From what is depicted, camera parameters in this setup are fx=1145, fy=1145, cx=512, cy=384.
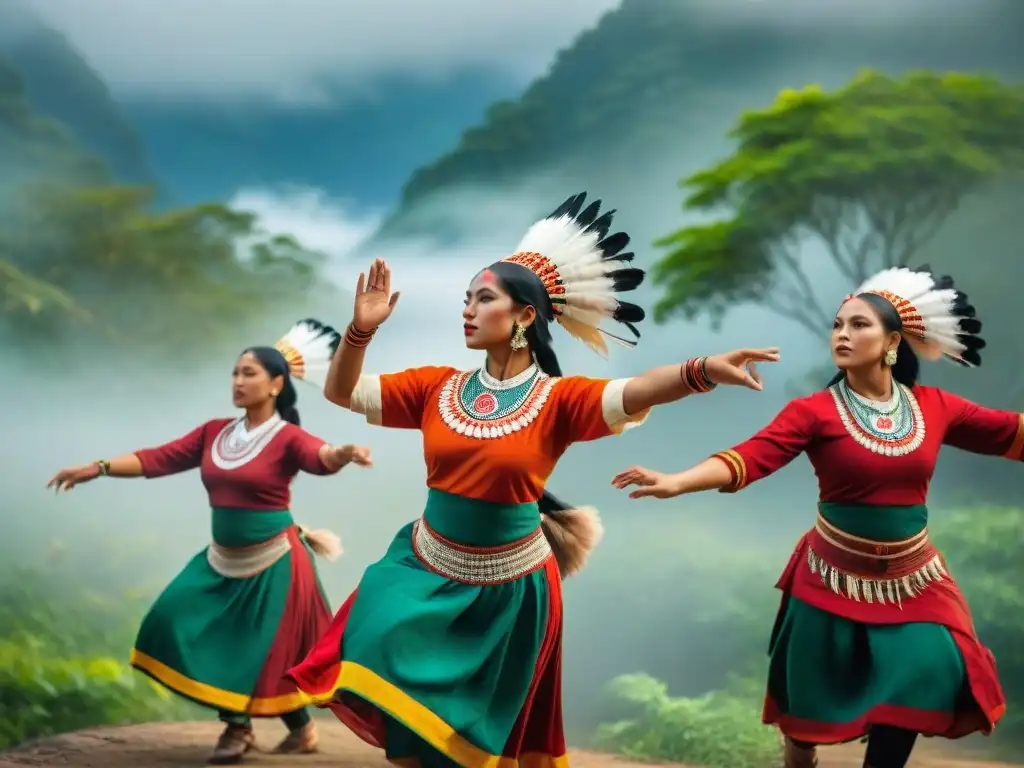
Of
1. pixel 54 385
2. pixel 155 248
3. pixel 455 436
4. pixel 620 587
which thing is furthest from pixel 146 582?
pixel 455 436

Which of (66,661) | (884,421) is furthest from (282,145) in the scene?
(884,421)

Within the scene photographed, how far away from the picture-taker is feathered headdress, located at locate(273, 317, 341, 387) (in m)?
5.08

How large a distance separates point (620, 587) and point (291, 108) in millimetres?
4124

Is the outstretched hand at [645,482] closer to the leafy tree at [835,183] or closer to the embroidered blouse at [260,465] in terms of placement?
the embroidered blouse at [260,465]

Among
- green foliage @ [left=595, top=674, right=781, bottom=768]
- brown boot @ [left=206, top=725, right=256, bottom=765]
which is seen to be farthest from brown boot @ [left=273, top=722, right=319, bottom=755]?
green foliage @ [left=595, top=674, right=781, bottom=768]

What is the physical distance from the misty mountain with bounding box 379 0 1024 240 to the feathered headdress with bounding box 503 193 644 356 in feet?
14.6

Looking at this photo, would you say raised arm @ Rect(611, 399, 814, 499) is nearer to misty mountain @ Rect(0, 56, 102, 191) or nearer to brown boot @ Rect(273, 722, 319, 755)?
brown boot @ Rect(273, 722, 319, 755)

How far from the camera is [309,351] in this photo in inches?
202

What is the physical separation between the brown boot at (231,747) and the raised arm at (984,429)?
3.00 metres

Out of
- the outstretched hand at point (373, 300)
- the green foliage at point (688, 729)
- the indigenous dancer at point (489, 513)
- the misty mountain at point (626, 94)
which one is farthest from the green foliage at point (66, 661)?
the outstretched hand at point (373, 300)

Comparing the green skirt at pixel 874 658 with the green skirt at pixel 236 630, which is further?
the green skirt at pixel 236 630

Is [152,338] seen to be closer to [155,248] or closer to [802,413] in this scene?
[155,248]

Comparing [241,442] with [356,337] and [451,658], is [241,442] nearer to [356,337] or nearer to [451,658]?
[356,337]

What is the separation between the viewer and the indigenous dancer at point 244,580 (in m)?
4.59
